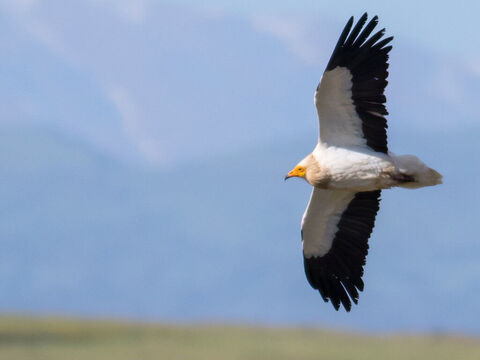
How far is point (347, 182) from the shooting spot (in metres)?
15.7

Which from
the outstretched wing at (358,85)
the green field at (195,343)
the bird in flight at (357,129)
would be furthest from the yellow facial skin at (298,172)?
the green field at (195,343)

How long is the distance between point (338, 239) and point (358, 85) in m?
2.60

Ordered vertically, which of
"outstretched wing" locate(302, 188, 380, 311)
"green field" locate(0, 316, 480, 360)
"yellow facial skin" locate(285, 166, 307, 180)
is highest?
"green field" locate(0, 316, 480, 360)

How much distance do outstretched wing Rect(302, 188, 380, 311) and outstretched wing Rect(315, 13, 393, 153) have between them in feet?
4.56

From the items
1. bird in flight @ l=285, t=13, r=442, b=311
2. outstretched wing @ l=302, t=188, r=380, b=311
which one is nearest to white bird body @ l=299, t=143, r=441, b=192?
bird in flight @ l=285, t=13, r=442, b=311

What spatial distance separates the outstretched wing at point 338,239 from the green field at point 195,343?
45.4 meters

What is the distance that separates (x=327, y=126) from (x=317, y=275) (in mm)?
2548

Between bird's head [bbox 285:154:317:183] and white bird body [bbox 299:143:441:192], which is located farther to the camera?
bird's head [bbox 285:154:317:183]

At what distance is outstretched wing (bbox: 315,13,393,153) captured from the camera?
1548 centimetres

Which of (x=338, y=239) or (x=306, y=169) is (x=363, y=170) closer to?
(x=306, y=169)

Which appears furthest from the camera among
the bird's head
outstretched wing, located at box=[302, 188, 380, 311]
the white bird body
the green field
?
the green field

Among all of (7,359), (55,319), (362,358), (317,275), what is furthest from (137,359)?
(317,275)

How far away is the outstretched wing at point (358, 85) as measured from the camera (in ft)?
50.8

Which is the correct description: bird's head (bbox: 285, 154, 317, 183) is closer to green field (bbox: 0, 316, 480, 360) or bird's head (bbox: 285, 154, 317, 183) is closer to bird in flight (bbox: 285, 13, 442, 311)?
bird in flight (bbox: 285, 13, 442, 311)
